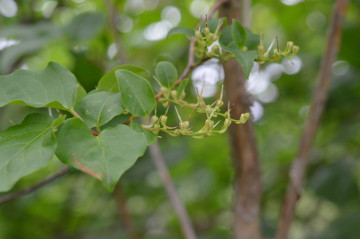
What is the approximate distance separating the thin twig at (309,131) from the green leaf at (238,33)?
0.34 metres

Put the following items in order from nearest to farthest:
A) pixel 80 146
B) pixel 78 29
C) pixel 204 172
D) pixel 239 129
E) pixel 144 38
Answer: pixel 80 146 < pixel 239 129 < pixel 78 29 < pixel 144 38 < pixel 204 172

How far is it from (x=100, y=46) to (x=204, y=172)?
0.51 m

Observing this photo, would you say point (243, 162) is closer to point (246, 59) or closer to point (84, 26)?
point (246, 59)

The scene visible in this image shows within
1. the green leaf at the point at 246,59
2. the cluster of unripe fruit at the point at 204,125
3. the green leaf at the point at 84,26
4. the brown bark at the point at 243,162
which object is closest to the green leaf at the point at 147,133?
the cluster of unripe fruit at the point at 204,125

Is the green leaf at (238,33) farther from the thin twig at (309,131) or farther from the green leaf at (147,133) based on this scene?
the thin twig at (309,131)

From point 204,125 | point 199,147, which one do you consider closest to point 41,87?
point 204,125

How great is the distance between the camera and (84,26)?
3.29 ft

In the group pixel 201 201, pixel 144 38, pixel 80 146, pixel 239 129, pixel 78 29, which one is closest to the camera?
pixel 80 146

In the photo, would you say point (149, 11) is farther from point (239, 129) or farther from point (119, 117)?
point (119, 117)

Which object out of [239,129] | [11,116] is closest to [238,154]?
[239,129]

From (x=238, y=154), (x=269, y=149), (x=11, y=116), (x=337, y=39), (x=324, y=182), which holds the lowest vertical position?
(x=269, y=149)

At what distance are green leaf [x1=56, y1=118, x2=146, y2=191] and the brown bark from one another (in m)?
0.35

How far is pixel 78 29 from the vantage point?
101 cm

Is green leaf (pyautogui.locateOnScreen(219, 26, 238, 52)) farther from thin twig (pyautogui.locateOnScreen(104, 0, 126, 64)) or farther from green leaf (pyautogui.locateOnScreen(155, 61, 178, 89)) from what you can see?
thin twig (pyautogui.locateOnScreen(104, 0, 126, 64))
